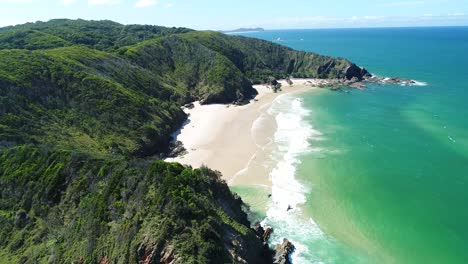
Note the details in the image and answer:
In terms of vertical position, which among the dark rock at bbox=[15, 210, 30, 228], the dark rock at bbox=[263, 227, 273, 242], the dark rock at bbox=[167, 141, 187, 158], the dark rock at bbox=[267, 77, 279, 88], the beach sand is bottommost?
the dark rock at bbox=[267, 77, 279, 88]

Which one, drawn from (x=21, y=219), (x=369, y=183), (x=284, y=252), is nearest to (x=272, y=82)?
(x=369, y=183)

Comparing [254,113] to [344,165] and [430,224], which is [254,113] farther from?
[430,224]

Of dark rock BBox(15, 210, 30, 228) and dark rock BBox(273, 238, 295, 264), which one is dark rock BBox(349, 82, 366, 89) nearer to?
dark rock BBox(273, 238, 295, 264)

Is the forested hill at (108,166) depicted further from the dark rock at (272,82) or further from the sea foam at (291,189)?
the dark rock at (272,82)

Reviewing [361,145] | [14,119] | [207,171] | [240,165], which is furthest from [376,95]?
[14,119]

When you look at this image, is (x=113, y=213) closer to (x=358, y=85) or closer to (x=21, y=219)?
(x=21, y=219)

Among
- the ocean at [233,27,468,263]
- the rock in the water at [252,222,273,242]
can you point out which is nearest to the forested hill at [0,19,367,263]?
the rock in the water at [252,222,273,242]
